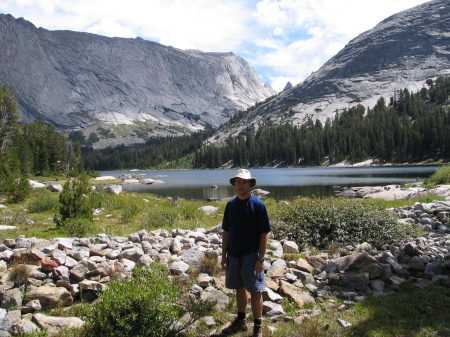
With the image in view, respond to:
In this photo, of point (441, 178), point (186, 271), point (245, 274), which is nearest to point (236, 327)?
point (245, 274)

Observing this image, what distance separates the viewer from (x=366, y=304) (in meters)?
6.78

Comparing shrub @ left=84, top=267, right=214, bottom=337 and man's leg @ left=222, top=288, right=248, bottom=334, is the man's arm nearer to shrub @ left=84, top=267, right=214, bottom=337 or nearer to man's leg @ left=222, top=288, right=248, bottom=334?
man's leg @ left=222, top=288, right=248, bottom=334

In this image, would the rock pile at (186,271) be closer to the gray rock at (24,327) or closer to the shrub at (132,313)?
the gray rock at (24,327)

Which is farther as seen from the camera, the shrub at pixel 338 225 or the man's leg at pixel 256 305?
the shrub at pixel 338 225

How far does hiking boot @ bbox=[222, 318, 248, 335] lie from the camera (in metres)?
5.75

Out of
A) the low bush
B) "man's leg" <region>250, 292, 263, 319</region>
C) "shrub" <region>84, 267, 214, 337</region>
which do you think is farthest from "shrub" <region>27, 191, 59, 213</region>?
"man's leg" <region>250, 292, 263, 319</region>

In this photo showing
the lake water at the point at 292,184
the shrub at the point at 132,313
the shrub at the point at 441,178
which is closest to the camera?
the shrub at the point at 132,313

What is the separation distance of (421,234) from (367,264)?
5.62 metres

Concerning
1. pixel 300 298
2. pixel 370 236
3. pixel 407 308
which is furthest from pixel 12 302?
pixel 370 236

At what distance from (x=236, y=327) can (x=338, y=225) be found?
282 inches

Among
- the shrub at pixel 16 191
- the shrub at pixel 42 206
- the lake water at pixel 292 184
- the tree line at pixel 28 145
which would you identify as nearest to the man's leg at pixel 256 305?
the lake water at pixel 292 184

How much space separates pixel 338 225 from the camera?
1163cm

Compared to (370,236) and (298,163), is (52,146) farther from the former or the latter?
(298,163)

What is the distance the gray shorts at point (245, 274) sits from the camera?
18.9 ft
